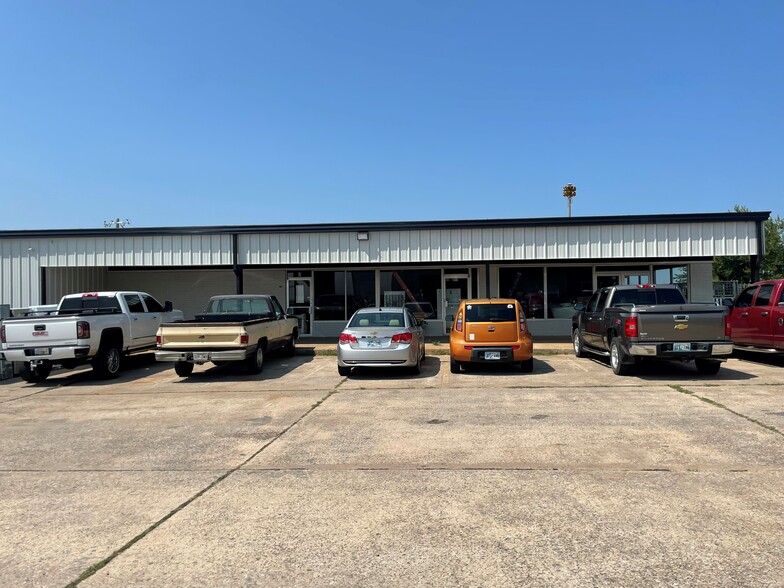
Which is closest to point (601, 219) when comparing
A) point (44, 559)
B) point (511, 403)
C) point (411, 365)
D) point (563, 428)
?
point (411, 365)

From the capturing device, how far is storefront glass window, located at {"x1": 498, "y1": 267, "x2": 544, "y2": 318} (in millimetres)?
21109

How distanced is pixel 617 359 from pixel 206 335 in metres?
8.67

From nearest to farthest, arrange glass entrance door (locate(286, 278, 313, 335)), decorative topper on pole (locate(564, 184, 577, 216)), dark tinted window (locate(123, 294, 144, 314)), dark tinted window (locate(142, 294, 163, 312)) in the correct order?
1. dark tinted window (locate(123, 294, 144, 314))
2. dark tinted window (locate(142, 294, 163, 312))
3. glass entrance door (locate(286, 278, 313, 335))
4. decorative topper on pole (locate(564, 184, 577, 216))

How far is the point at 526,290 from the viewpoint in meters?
21.2

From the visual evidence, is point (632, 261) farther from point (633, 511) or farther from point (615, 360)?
point (633, 511)

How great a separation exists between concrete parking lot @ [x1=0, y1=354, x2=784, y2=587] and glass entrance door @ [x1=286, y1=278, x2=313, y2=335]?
1226 centimetres

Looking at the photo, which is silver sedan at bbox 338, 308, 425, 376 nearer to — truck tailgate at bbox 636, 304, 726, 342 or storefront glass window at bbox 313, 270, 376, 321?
truck tailgate at bbox 636, 304, 726, 342

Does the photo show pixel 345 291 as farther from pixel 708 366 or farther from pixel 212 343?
pixel 708 366

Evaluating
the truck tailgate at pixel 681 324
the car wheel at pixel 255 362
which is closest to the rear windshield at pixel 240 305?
the car wheel at pixel 255 362

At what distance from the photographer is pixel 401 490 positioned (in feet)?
16.3

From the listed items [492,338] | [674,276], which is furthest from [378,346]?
[674,276]

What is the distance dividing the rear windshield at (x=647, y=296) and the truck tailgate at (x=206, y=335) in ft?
27.6

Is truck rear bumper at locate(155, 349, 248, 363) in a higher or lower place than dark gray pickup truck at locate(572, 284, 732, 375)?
lower

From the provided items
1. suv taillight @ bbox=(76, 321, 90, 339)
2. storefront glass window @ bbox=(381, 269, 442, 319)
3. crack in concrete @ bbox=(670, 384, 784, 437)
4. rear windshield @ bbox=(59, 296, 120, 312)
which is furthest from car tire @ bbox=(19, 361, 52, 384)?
crack in concrete @ bbox=(670, 384, 784, 437)
